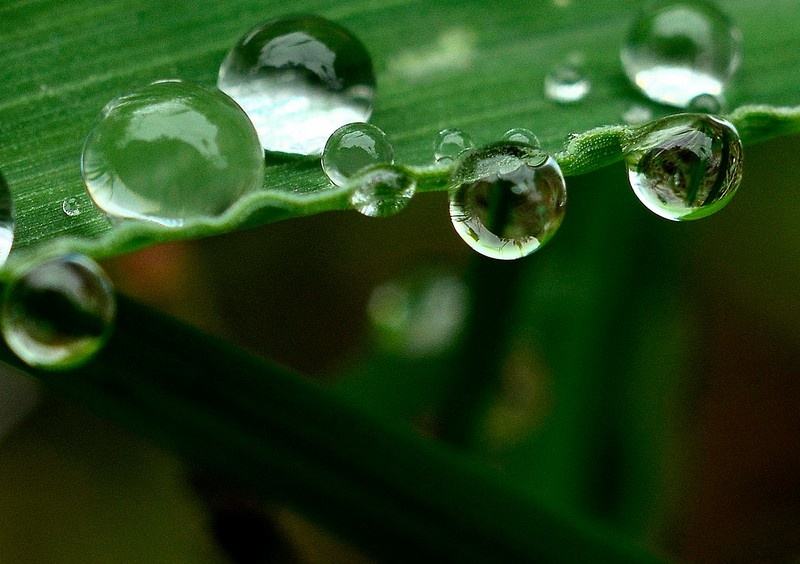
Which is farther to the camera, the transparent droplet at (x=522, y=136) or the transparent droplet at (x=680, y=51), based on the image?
the transparent droplet at (x=680, y=51)

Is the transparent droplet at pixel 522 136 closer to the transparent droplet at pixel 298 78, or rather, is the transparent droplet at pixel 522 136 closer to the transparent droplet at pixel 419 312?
the transparent droplet at pixel 298 78

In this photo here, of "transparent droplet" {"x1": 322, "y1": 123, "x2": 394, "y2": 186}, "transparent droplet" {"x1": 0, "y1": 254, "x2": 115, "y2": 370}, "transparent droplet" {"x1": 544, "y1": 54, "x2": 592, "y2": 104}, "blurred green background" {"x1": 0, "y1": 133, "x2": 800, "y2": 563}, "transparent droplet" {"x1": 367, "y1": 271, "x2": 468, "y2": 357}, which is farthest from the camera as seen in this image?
"transparent droplet" {"x1": 367, "y1": 271, "x2": 468, "y2": 357}

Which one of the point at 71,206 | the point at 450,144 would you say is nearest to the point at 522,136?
the point at 450,144

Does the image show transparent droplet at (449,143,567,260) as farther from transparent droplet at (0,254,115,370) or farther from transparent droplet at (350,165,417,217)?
transparent droplet at (0,254,115,370)

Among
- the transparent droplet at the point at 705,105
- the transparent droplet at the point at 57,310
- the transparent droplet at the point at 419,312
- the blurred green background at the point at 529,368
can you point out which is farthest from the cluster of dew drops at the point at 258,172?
the transparent droplet at the point at 419,312

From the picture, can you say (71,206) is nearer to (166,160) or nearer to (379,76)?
(166,160)

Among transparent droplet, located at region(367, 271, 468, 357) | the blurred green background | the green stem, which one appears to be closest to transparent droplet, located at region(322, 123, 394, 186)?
the green stem
